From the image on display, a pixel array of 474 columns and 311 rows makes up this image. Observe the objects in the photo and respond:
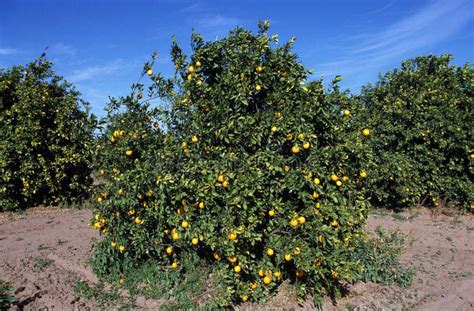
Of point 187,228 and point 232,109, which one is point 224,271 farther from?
point 232,109

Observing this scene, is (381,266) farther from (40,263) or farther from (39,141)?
(39,141)

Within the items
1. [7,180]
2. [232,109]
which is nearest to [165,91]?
[232,109]

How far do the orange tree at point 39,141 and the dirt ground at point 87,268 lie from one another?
2.76 feet

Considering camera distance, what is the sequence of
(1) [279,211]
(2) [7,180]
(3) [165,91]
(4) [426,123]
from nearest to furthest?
(1) [279,211] → (3) [165,91] → (2) [7,180] → (4) [426,123]

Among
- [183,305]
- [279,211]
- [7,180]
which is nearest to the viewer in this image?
[279,211]

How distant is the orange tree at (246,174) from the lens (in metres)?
3.26

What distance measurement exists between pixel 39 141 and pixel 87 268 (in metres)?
3.94

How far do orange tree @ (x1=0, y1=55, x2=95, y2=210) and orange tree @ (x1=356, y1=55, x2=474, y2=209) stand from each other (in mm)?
5918

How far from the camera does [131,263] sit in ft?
13.4

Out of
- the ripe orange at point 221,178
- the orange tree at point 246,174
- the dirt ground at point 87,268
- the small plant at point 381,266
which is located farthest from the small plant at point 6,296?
the small plant at point 381,266

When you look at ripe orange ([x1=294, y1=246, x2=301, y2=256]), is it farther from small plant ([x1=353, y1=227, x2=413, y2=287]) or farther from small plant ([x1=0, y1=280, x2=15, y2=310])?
small plant ([x1=0, y1=280, x2=15, y2=310])

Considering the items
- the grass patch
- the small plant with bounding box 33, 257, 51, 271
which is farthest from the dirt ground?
the grass patch

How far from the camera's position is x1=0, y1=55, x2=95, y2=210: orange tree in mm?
7176

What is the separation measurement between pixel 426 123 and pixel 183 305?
20.5ft
